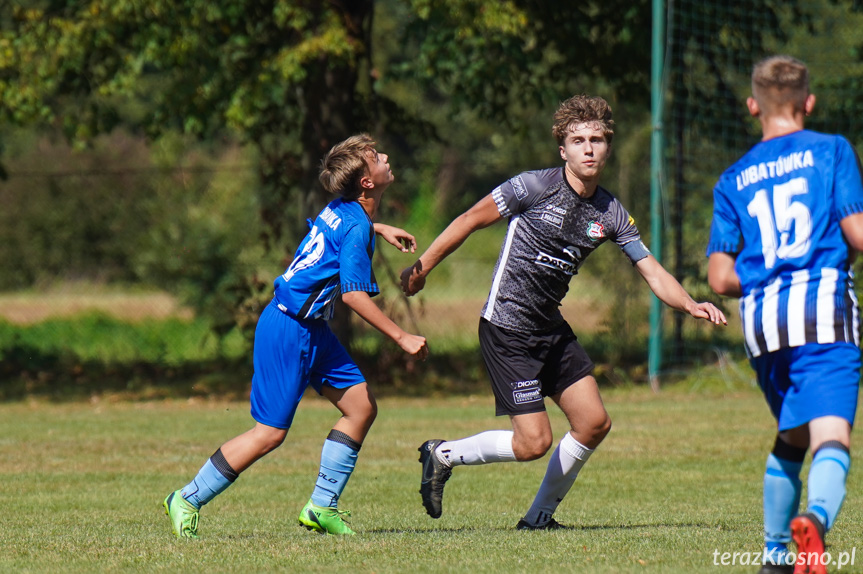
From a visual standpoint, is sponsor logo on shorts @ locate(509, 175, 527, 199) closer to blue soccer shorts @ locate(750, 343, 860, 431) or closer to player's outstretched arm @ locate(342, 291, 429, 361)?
player's outstretched arm @ locate(342, 291, 429, 361)

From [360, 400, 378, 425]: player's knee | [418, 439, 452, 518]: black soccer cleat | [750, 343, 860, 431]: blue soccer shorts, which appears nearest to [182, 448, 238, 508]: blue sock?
[360, 400, 378, 425]: player's knee

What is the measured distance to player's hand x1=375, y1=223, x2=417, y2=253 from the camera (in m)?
5.49

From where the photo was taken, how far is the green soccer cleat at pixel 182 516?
533 centimetres

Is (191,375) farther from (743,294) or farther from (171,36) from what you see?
(743,294)

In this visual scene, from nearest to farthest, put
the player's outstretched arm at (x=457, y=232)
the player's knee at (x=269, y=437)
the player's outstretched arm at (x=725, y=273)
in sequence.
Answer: the player's outstretched arm at (x=725, y=273) < the player's knee at (x=269, y=437) < the player's outstretched arm at (x=457, y=232)

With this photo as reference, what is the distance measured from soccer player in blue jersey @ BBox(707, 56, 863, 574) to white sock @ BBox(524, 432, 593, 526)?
5.49 feet

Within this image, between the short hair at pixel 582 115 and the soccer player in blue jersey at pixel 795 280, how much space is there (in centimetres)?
137

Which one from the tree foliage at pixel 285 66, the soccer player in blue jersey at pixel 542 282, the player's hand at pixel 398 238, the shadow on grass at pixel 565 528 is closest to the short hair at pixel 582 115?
the soccer player in blue jersey at pixel 542 282

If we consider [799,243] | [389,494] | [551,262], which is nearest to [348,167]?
[551,262]

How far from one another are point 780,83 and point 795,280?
27.8 inches

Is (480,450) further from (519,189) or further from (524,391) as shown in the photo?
(519,189)

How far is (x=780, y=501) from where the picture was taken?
13.0 ft

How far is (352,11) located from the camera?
44.0 ft

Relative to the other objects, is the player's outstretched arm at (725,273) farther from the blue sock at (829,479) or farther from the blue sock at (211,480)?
the blue sock at (211,480)
